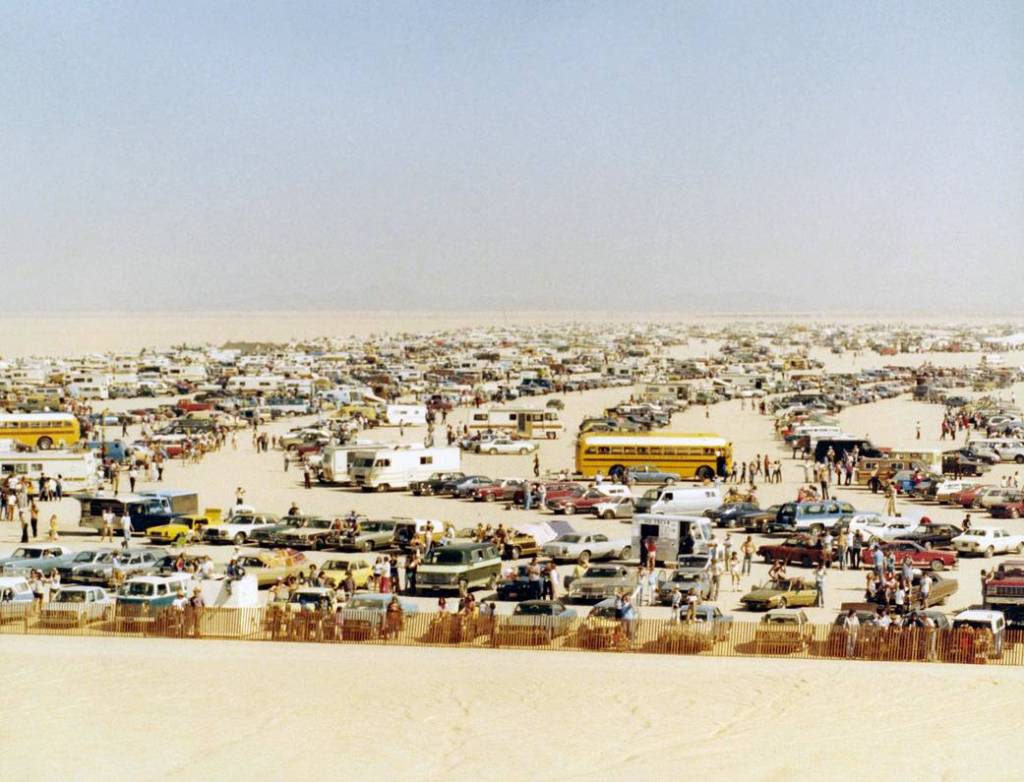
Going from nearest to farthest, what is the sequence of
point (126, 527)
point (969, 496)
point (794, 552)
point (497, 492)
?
point (794, 552) < point (126, 527) < point (969, 496) < point (497, 492)

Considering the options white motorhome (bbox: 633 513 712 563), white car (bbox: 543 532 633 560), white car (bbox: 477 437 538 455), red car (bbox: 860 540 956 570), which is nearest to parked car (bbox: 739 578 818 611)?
red car (bbox: 860 540 956 570)

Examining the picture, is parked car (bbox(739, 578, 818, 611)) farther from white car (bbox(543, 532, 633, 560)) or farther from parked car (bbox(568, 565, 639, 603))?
white car (bbox(543, 532, 633, 560))

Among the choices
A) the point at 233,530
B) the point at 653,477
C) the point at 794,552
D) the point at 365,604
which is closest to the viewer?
the point at 365,604

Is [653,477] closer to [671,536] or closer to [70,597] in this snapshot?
[671,536]

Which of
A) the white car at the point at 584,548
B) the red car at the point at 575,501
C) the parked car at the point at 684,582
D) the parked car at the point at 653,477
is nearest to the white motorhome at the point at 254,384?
the parked car at the point at 653,477

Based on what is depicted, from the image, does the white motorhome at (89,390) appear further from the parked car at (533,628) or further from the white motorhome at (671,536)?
the parked car at (533,628)

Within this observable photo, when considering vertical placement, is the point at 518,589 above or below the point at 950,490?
above

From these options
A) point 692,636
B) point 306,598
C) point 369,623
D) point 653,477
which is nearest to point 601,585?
point 692,636
